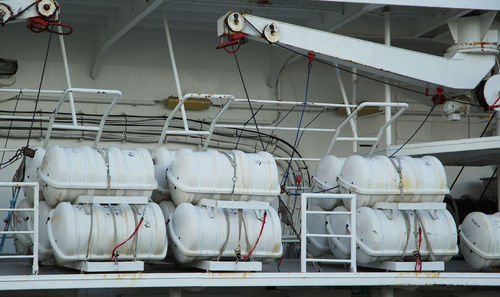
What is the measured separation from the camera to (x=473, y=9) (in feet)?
33.1

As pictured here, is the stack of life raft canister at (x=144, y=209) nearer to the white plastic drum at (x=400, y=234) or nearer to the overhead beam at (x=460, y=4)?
the white plastic drum at (x=400, y=234)

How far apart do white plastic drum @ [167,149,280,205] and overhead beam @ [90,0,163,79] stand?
2.25 m

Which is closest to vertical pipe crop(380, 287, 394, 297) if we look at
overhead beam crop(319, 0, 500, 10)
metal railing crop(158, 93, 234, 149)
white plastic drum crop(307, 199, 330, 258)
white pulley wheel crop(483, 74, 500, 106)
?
white plastic drum crop(307, 199, 330, 258)

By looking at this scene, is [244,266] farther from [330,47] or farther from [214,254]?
[330,47]

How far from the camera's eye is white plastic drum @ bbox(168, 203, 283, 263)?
322 inches

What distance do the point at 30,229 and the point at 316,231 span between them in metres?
3.64

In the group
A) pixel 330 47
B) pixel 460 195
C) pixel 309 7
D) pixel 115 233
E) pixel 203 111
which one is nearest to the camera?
pixel 115 233

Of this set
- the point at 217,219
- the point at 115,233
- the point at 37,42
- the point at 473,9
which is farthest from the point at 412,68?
the point at 37,42

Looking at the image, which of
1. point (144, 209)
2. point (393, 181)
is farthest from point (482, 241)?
point (144, 209)

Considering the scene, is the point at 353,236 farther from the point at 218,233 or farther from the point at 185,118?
the point at 185,118

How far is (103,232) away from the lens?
25.8 ft

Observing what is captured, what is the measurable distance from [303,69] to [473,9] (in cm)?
323

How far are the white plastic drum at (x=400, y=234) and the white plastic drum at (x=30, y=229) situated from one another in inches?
136

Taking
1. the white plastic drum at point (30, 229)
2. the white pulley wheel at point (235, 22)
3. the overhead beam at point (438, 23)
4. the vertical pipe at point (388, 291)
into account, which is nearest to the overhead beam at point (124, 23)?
the white pulley wheel at point (235, 22)
